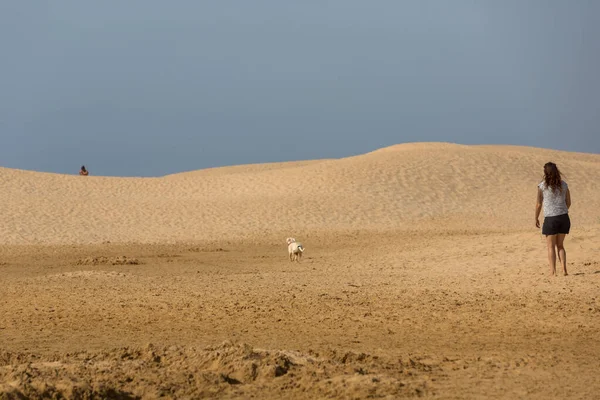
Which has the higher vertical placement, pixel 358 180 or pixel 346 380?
pixel 358 180

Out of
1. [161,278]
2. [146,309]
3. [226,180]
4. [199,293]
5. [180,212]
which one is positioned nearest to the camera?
[146,309]

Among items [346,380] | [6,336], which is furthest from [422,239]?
[346,380]

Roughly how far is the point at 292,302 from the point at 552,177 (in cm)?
430

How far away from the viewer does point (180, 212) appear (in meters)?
28.8

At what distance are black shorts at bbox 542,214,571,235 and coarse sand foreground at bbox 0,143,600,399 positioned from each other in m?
0.73

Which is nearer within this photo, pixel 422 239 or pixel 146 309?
pixel 146 309

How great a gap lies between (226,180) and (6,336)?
26392mm

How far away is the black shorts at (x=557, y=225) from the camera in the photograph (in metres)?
12.2

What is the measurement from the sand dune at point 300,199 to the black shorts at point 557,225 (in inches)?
543

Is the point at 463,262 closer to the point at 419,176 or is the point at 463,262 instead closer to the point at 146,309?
the point at 146,309

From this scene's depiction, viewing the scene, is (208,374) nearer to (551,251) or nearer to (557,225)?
(557,225)

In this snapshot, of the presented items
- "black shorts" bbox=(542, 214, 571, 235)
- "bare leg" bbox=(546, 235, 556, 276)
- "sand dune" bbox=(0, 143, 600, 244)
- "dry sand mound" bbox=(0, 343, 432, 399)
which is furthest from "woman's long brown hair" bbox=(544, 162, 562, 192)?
"sand dune" bbox=(0, 143, 600, 244)

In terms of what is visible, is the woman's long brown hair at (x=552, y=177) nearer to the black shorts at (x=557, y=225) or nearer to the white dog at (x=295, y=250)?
the black shorts at (x=557, y=225)

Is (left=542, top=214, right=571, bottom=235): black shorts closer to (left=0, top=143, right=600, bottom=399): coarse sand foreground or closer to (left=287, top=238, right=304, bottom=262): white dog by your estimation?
(left=0, top=143, right=600, bottom=399): coarse sand foreground
